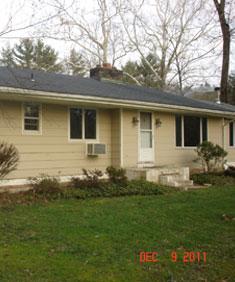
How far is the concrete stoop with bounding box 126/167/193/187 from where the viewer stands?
12234 millimetres

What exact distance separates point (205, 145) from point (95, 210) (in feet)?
25.0

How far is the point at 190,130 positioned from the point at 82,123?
5465mm

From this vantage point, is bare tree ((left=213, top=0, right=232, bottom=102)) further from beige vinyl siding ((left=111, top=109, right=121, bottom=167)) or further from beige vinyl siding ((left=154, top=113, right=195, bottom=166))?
beige vinyl siding ((left=111, top=109, right=121, bottom=167))

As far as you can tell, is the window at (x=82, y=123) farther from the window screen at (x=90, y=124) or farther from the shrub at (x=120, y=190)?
the shrub at (x=120, y=190)

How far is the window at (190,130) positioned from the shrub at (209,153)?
73cm

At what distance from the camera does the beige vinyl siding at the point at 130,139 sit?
12.8 m

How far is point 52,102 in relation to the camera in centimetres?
1109

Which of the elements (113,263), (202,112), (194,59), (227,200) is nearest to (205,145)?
(202,112)

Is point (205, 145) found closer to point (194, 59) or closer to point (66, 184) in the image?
point (66, 184)

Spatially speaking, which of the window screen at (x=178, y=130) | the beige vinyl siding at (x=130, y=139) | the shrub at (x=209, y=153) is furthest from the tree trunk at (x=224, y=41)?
the beige vinyl siding at (x=130, y=139)

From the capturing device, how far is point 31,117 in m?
10.8

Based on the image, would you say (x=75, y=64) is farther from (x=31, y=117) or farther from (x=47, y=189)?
(x=47, y=189)

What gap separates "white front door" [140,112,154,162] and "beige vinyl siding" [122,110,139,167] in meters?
0.35

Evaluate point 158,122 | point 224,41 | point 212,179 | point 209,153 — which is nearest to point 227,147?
point 209,153
